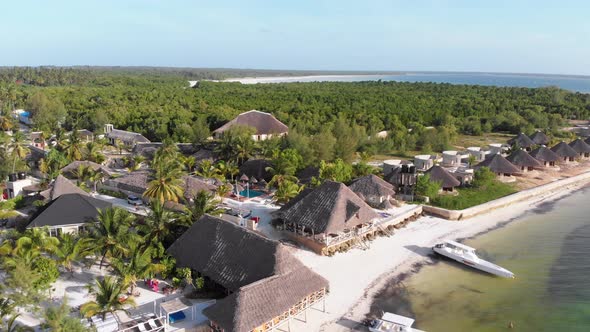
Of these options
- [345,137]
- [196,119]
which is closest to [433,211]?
[345,137]

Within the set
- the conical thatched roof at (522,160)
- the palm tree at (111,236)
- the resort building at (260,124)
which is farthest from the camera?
the resort building at (260,124)

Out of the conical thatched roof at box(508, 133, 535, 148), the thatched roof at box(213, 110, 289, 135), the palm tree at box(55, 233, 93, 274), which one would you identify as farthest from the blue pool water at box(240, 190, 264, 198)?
the conical thatched roof at box(508, 133, 535, 148)

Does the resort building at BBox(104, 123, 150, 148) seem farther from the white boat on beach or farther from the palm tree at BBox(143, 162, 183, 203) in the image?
the white boat on beach

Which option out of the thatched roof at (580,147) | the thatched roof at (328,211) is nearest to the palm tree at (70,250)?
the thatched roof at (328,211)

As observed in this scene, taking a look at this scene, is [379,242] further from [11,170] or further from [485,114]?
[485,114]

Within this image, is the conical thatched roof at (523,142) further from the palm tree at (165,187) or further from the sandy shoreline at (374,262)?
the palm tree at (165,187)
